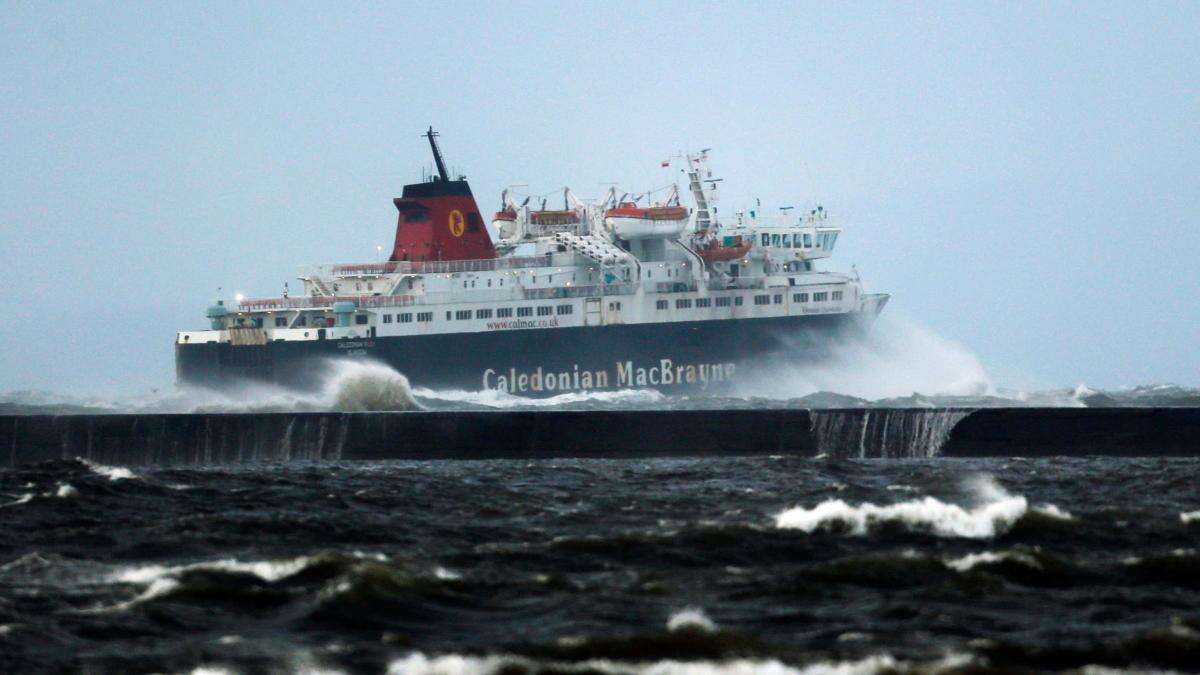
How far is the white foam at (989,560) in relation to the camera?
43.6 feet

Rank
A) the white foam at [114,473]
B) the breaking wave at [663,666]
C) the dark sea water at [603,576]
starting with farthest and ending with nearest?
the white foam at [114,473] < the dark sea water at [603,576] < the breaking wave at [663,666]

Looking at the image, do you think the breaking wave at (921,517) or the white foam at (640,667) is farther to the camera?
the breaking wave at (921,517)

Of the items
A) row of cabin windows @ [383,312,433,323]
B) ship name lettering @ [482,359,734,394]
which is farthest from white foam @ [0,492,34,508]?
ship name lettering @ [482,359,734,394]

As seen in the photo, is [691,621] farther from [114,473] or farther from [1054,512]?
[114,473]

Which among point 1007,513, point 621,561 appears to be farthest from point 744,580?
point 1007,513

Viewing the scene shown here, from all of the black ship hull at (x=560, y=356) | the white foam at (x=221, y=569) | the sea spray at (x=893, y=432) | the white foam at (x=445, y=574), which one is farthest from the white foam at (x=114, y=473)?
the black ship hull at (x=560, y=356)

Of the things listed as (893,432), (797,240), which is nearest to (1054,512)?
(893,432)

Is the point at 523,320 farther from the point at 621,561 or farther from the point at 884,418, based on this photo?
the point at 621,561

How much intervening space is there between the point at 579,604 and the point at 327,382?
155ft

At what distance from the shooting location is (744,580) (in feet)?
42.5

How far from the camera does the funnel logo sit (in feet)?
216

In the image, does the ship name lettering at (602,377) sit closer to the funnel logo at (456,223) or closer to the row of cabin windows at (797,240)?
the row of cabin windows at (797,240)

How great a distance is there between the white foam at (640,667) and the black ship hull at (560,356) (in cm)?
4896

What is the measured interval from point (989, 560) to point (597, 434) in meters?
13.0
